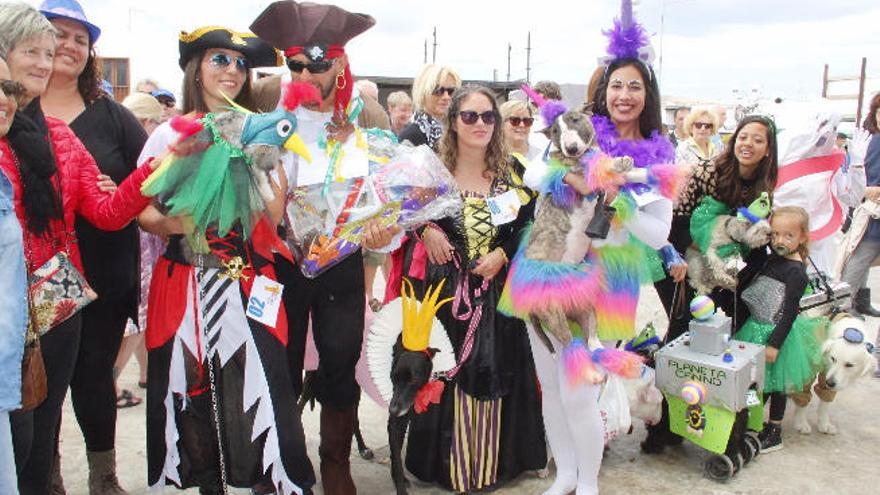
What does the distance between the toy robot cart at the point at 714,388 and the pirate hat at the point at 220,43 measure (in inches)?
91.8

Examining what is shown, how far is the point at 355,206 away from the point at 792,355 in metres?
2.49

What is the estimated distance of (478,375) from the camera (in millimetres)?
3070

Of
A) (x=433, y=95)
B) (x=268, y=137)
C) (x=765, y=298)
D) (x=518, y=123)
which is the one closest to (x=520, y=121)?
(x=518, y=123)

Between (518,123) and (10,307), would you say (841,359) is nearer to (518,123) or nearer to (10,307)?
(518,123)

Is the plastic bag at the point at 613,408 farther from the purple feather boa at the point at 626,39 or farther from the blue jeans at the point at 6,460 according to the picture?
the blue jeans at the point at 6,460

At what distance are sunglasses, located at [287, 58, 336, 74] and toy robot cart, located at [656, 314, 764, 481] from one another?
2.11m

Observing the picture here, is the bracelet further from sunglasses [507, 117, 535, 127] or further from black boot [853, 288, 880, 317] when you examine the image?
black boot [853, 288, 880, 317]

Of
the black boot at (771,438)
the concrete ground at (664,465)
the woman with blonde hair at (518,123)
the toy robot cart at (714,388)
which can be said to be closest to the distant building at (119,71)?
the concrete ground at (664,465)

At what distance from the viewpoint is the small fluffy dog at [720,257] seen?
11.3ft

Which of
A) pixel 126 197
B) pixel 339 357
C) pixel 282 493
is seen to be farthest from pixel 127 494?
pixel 126 197

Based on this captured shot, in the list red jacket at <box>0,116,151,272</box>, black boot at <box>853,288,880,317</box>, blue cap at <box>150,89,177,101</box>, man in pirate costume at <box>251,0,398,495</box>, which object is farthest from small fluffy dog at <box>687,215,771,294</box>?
blue cap at <box>150,89,177,101</box>

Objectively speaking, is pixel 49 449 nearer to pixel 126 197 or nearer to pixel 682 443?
pixel 126 197

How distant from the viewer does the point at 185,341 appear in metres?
2.46

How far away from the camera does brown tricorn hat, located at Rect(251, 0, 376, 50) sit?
2475mm
